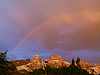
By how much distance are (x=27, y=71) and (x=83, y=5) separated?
76.9 inches

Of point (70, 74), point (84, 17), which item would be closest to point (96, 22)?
point (84, 17)

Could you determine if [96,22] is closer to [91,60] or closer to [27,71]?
[91,60]

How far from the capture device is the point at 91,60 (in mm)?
8023

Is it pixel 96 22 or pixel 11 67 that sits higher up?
pixel 96 22

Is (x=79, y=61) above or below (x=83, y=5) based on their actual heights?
below

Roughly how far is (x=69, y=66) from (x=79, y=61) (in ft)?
0.86

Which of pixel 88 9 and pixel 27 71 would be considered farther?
pixel 88 9

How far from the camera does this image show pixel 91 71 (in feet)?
25.7

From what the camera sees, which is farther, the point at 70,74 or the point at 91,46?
the point at 91,46

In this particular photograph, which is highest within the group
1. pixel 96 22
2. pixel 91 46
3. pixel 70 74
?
pixel 96 22

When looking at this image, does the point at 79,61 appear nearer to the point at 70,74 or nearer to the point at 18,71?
the point at 70,74

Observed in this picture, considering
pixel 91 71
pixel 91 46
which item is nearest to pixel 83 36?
pixel 91 46

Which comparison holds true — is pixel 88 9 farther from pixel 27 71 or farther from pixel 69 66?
pixel 27 71

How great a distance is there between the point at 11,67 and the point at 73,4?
78.5 inches
